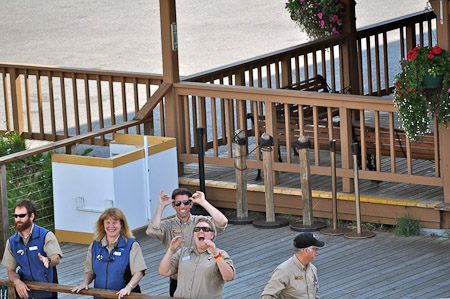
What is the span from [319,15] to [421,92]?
13.3 ft

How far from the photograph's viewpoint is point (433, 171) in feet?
37.1

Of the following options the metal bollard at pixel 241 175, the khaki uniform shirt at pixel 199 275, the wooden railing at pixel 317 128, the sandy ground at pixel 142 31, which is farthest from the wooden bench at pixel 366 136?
the sandy ground at pixel 142 31

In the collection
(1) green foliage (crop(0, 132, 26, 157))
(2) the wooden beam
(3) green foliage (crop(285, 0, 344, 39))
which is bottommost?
(1) green foliage (crop(0, 132, 26, 157))

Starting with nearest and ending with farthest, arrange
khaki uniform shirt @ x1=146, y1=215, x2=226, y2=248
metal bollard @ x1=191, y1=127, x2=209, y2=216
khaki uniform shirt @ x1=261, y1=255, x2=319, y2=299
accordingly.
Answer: khaki uniform shirt @ x1=261, y1=255, x2=319, y2=299, khaki uniform shirt @ x1=146, y1=215, x2=226, y2=248, metal bollard @ x1=191, y1=127, x2=209, y2=216

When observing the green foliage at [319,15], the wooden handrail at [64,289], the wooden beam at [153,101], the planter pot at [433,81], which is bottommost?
the wooden handrail at [64,289]

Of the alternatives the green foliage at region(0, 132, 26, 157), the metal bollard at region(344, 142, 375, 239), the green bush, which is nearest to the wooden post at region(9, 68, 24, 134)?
the green foliage at region(0, 132, 26, 157)

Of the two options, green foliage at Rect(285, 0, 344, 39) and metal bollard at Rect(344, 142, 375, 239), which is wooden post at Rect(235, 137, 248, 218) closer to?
metal bollard at Rect(344, 142, 375, 239)

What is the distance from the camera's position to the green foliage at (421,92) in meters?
9.94

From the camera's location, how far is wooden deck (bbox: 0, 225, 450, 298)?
355 inches

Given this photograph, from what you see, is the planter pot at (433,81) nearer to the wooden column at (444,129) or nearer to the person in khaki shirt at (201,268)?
the wooden column at (444,129)

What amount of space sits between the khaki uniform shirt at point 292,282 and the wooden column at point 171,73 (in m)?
4.99

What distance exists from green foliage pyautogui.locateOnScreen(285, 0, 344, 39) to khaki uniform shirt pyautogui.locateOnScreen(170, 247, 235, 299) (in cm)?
683

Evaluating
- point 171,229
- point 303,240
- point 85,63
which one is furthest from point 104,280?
point 85,63

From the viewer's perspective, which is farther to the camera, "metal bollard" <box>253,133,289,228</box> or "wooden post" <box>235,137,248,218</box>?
"wooden post" <box>235,137,248,218</box>
